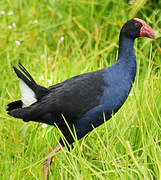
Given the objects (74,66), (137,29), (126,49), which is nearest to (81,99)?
(126,49)

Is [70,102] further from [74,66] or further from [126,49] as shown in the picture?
[74,66]

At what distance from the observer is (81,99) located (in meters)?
2.66

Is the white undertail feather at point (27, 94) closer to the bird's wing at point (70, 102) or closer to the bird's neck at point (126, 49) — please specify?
the bird's wing at point (70, 102)

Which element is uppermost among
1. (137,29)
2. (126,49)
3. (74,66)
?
(137,29)

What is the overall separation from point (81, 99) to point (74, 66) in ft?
3.83

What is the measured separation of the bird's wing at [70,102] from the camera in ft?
8.72

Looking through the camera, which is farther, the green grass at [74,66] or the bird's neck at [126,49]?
the bird's neck at [126,49]

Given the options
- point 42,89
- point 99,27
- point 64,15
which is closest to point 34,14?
point 64,15

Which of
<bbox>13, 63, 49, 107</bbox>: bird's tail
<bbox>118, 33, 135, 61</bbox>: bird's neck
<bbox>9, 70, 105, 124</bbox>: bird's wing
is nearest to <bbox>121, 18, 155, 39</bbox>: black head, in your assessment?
<bbox>118, 33, 135, 61</bbox>: bird's neck

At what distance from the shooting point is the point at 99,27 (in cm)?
453

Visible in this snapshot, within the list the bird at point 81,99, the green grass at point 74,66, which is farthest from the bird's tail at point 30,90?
the green grass at point 74,66

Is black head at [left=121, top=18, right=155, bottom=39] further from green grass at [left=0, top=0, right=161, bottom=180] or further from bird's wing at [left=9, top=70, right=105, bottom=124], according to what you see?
bird's wing at [left=9, top=70, right=105, bottom=124]

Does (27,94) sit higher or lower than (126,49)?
lower

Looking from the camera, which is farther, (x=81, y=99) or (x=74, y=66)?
(x=74, y=66)
